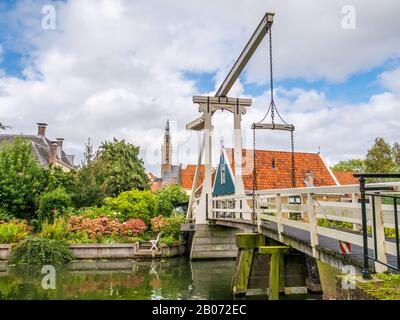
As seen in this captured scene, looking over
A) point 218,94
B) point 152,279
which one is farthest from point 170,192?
point 152,279

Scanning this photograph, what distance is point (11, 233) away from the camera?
49.0ft

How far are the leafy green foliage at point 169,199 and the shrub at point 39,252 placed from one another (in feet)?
27.1

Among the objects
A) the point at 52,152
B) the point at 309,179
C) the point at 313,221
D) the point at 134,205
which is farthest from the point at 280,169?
the point at 52,152

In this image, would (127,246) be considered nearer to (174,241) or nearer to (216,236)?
(174,241)

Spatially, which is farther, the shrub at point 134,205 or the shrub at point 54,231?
the shrub at point 134,205

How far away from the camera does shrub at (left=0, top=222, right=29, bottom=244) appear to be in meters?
14.8

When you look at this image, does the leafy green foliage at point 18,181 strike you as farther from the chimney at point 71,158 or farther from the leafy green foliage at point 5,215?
the chimney at point 71,158

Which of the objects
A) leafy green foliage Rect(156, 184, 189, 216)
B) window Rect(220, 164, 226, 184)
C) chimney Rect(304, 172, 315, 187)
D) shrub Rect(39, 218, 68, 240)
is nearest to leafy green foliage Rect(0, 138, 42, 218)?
shrub Rect(39, 218, 68, 240)

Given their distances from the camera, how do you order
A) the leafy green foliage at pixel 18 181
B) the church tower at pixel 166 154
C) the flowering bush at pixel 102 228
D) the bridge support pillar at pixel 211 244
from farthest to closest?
the church tower at pixel 166 154
the leafy green foliage at pixel 18 181
the flowering bush at pixel 102 228
the bridge support pillar at pixel 211 244

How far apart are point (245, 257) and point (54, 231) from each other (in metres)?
9.87

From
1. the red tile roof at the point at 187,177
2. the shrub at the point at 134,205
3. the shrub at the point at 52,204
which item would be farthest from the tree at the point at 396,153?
the shrub at the point at 52,204

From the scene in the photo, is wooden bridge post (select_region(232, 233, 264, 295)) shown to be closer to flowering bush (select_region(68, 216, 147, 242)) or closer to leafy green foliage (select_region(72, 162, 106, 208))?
flowering bush (select_region(68, 216, 147, 242))

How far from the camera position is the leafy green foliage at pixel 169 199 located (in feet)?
73.0

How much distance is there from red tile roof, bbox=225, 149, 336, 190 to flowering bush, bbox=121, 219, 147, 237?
231 inches
